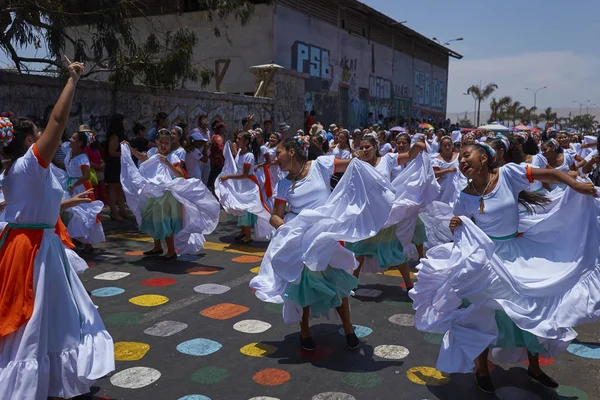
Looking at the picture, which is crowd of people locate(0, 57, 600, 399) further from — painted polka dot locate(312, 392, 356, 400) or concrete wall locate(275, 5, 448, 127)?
concrete wall locate(275, 5, 448, 127)

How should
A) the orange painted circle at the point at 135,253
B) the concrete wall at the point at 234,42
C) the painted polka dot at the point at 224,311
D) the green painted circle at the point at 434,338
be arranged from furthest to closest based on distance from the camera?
the concrete wall at the point at 234,42
the orange painted circle at the point at 135,253
the painted polka dot at the point at 224,311
the green painted circle at the point at 434,338

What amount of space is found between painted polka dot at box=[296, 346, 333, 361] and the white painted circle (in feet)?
1.32

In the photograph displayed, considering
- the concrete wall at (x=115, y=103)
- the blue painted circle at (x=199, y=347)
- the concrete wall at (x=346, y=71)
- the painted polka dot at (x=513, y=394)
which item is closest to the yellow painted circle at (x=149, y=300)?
the blue painted circle at (x=199, y=347)

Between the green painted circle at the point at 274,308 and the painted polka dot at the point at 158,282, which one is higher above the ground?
the painted polka dot at the point at 158,282

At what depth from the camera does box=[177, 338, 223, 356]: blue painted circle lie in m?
4.71

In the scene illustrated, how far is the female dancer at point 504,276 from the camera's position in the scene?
12.2ft

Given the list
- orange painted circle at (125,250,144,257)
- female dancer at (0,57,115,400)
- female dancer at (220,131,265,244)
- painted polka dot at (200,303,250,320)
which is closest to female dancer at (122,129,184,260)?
orange painted circle at (125,250,144,257)

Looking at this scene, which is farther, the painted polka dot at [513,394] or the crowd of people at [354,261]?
the painted polka dot at [513,394]

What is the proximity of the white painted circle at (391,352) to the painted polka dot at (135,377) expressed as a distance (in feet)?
5.93

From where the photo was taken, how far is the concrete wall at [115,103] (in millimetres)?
11039

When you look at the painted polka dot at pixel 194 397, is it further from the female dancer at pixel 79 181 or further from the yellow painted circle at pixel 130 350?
the female dancer at pixel 79 181

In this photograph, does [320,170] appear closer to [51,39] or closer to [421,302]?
[421,302]

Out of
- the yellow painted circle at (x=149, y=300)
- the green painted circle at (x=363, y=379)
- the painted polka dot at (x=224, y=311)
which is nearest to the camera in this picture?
the green painted circle at (x=363, y=379)

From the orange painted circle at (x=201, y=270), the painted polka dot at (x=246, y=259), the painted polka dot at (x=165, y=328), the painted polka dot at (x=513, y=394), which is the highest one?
the painted polka dot at (x=246, y=259)
